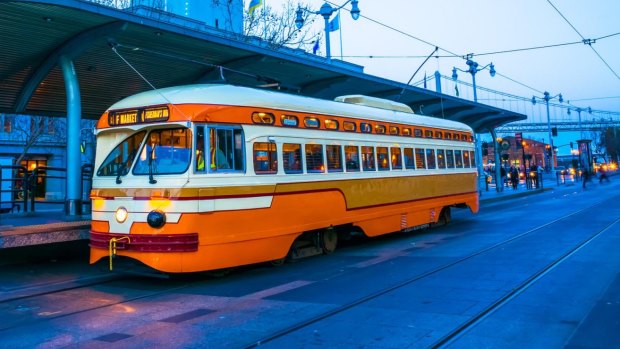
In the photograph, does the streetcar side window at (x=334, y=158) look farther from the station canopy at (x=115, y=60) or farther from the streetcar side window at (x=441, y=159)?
the streetcar side window at (x=441, y=159)

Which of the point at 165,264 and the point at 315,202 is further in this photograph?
the point at 315,202

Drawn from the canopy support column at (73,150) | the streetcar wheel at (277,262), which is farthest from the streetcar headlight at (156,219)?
the canopy support column at (73,150)

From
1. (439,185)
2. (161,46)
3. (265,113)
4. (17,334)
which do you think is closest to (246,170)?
(265,113)

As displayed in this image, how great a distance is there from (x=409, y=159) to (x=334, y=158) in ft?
11.5

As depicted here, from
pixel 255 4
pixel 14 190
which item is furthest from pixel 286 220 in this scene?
pixel 255 4

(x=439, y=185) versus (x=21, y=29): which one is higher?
(x=21, y=29)

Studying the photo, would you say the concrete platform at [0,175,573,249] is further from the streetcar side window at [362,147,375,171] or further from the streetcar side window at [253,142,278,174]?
the streetcar side window at [362,147,375,171]

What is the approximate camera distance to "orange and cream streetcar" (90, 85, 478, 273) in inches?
310

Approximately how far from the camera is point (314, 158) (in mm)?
10172

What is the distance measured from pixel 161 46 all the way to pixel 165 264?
253 inches

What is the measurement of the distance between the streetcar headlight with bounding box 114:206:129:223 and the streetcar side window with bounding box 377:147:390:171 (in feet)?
20.4

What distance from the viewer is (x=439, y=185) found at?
14.9 metres

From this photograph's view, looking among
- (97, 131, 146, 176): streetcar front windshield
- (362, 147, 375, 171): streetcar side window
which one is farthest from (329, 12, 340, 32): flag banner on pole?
(97, 131, 146, 176): streetcar front windshield

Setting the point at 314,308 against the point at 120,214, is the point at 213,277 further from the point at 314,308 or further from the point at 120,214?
the point at 314,308
